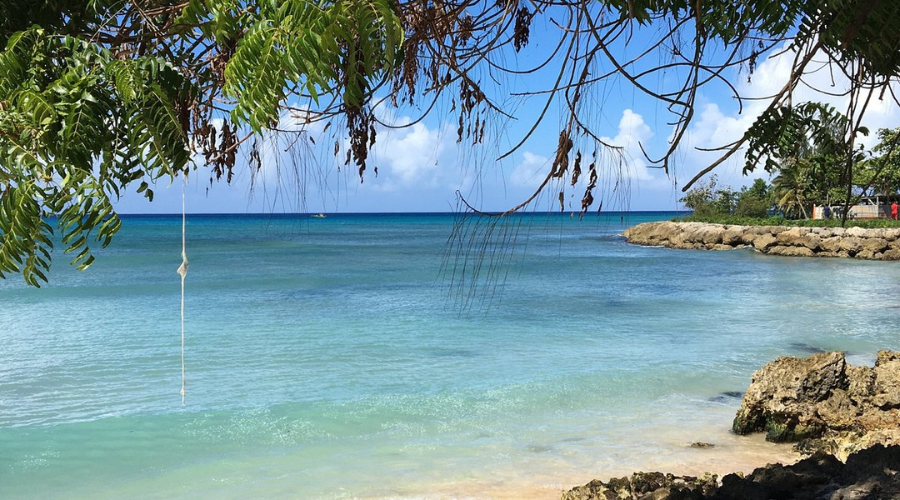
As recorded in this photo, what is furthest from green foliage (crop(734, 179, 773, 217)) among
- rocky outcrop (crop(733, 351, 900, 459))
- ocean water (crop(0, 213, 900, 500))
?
rocky outcrop (crop(733, 351, 900, 459))

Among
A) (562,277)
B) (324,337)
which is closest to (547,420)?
(324,337)

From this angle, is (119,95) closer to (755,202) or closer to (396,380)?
(396,380)

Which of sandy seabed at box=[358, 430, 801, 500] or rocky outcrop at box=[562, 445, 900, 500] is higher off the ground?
rocky outcrop at box=[562, 445, 900, 500]

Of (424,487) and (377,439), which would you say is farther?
(377,439)

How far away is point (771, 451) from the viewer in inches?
283

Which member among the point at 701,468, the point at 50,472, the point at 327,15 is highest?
the point at 327,15

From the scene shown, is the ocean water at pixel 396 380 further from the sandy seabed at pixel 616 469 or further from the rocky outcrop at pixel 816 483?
the rocky outcrop at pixel 816 483

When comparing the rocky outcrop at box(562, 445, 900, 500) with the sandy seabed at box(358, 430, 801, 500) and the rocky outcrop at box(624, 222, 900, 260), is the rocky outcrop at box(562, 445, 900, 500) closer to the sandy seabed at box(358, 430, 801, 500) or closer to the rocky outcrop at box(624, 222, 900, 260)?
the sandy seabed at box(358, 430, 801, 500)

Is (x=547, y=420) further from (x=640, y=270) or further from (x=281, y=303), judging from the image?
(x=640, y=270)

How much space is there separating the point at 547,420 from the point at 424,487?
2.63m

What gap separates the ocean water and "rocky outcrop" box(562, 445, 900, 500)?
1.86 m

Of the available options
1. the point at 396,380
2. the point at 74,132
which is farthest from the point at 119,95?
the point at 396,380

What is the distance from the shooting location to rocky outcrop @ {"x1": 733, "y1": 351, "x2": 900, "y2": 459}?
6852 mm

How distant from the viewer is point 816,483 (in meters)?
4.52
